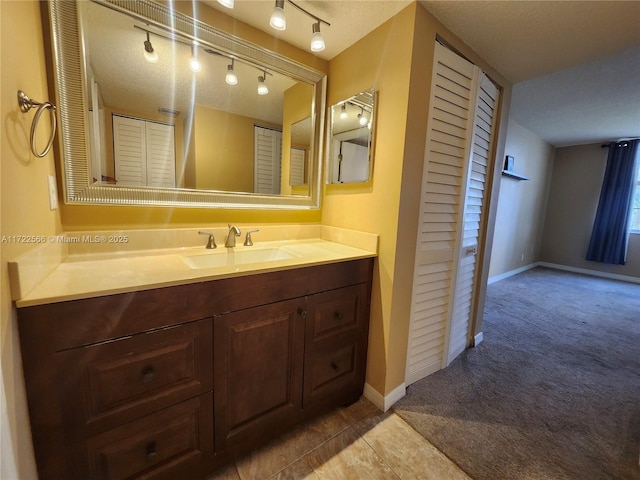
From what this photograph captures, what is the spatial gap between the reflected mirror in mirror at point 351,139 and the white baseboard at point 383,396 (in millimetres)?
1270

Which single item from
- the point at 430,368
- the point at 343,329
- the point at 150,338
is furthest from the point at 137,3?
the point at 430,368

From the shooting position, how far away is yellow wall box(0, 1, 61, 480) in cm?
60

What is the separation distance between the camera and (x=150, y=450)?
3.05ft

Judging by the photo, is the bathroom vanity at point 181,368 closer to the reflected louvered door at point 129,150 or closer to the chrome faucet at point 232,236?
the chrome faucet at point 232,236

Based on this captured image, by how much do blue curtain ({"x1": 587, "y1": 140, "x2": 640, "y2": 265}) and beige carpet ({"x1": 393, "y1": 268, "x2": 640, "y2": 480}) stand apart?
2282mm

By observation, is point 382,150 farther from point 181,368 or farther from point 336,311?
point 181,368

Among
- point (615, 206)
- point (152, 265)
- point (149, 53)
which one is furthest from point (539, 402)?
point (615, 206)

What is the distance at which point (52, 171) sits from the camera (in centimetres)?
100

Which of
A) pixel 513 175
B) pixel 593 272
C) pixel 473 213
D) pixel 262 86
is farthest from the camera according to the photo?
pixel 593 272

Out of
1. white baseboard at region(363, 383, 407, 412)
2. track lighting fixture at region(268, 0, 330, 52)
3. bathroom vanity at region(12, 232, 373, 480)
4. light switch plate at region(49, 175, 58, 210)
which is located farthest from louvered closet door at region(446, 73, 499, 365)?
light switch plate at region(49, 175, 58, 210)

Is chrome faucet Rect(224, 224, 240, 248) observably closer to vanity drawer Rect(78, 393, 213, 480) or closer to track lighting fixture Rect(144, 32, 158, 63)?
vanity drawer Rect(78, 393, 213, 480)

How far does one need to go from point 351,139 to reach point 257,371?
4.56ft

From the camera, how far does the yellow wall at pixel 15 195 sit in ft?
1.98

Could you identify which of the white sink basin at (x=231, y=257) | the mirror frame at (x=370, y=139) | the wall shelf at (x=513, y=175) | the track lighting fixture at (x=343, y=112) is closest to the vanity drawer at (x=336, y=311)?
the white sink basin at (x=231, y=257)
